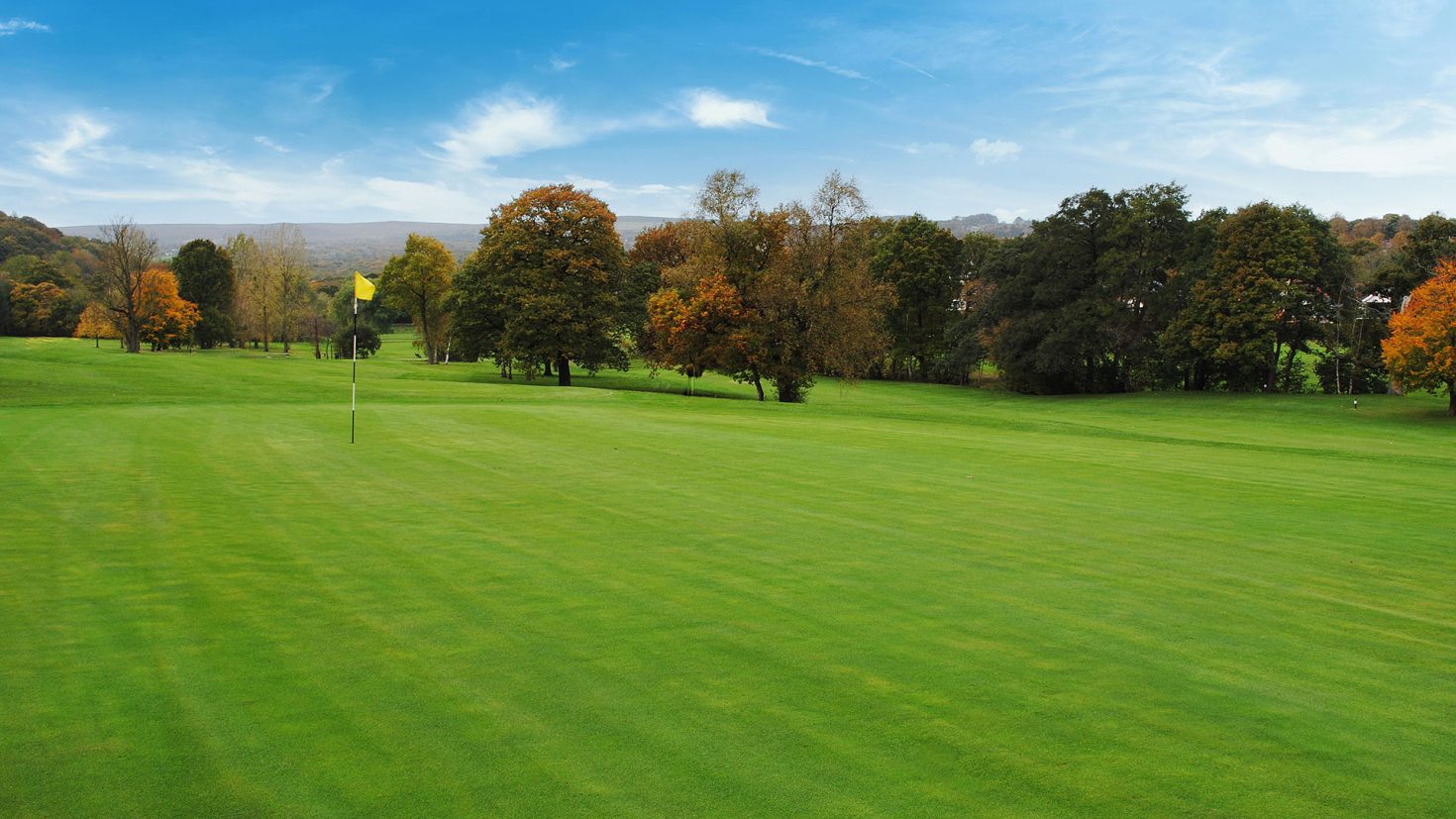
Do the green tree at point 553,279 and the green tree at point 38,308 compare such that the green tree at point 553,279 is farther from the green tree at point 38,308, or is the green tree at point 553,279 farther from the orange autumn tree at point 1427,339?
the green tree at point 38,308

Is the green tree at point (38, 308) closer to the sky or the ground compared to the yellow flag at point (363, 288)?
closer to the sky

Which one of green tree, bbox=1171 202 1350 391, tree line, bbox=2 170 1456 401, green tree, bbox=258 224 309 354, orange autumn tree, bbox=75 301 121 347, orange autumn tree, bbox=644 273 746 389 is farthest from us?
green tree, bbox=258 224 309 354

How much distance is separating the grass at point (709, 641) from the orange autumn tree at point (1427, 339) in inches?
1168

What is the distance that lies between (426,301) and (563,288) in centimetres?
2893

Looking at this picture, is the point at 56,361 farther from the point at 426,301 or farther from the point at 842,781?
the point at 842,781

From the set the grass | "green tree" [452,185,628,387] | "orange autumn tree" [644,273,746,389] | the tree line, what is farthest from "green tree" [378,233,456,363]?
the grass

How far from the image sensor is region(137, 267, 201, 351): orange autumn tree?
69438mm

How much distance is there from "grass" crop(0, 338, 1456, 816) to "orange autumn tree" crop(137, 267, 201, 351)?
217 ft

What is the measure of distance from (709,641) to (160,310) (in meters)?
80.5

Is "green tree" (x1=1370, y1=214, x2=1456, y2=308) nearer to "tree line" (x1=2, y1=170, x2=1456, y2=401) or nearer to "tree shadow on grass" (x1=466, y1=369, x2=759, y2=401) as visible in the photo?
"tree line" (x1=2, y1=170, x2=1456, y2=401)

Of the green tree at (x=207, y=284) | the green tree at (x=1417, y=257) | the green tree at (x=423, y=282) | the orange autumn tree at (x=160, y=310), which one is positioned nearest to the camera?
the green tree at (x=1417, y=257)

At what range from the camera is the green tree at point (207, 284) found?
268 ft

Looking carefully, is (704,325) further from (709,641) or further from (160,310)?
(160,310)

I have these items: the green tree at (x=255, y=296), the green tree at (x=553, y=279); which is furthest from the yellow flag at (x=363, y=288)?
the green tree at (x=255, y=296)
